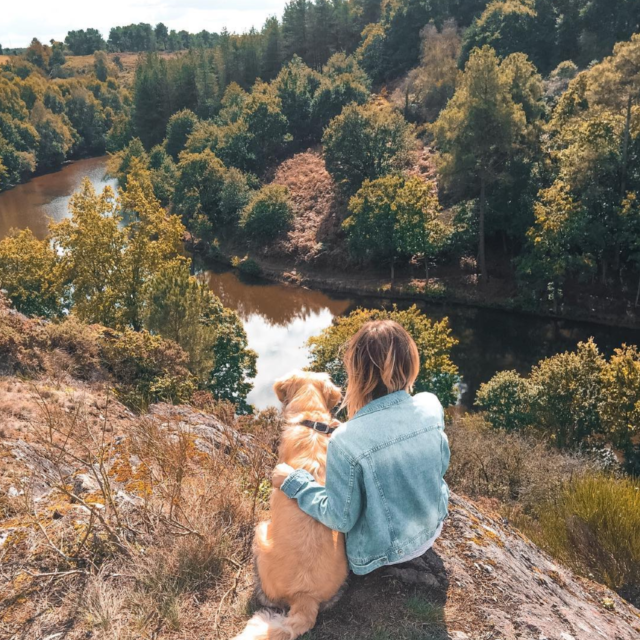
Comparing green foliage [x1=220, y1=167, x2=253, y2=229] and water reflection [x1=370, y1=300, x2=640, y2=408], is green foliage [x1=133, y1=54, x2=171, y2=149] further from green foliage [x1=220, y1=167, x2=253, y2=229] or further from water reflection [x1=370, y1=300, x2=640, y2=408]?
water reflection [x1=370, y1=300, x2=640, y2=408]

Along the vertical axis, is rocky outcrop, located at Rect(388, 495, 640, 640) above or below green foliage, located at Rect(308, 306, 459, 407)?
above

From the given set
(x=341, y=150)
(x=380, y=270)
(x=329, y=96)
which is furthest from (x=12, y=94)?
(x=380, y=270)

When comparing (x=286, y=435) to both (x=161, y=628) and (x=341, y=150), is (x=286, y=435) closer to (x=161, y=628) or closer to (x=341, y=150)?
(x=161, y=628)

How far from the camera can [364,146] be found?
31.8 meters

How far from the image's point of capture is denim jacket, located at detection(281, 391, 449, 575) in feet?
8.57

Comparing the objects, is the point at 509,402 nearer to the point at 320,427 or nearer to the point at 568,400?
the point at 568,400

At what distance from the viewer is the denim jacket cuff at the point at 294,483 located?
2.77m

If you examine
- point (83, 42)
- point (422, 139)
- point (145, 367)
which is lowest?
point (145, 367)

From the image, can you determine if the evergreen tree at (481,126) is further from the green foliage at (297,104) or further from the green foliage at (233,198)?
the green foliage at (297,104)

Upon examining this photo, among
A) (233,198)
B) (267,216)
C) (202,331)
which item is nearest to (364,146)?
(267,216)

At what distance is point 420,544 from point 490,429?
42.6 ft

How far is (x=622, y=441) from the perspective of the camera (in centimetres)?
1308

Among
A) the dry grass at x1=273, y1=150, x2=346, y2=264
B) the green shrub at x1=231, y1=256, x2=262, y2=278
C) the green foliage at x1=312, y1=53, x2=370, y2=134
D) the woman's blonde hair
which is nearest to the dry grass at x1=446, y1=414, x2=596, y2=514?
the woman's blonde hair

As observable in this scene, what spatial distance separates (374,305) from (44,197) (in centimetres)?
3825
